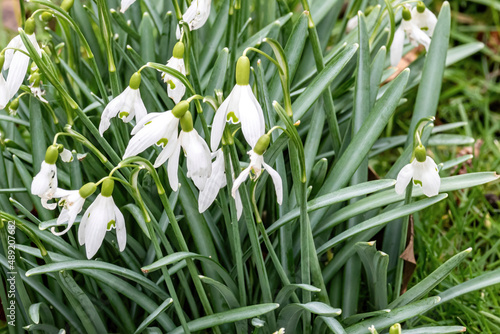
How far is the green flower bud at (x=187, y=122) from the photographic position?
1.13m

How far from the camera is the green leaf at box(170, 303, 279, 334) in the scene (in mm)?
1430

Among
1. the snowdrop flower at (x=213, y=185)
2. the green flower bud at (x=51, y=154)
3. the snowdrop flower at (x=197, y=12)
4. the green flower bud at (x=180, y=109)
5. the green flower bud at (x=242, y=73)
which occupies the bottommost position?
the snowdrop flower at (x=213, y=185)

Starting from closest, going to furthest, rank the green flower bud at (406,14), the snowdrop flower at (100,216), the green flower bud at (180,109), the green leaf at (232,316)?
the green flower bud at (180,109)
the snowdrop flower at (100,216)
the green leaf at (232,316)
the green flower bud at (406,14)

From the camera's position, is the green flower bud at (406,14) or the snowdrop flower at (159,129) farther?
the green flower bud at (406,14)

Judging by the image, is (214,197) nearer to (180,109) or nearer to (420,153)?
(180,109)

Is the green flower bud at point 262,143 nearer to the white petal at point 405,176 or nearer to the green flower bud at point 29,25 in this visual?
the white petal at point 405,176

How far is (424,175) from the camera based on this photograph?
1323 millimetres

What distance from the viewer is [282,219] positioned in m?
1.58

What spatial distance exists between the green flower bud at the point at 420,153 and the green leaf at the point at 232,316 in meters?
0.47

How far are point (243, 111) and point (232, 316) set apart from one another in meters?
0.58

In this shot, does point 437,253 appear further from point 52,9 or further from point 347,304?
point 52,9

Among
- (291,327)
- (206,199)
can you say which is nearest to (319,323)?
(291,327)

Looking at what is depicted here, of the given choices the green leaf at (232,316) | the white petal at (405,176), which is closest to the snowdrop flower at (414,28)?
the white petal at (405,176)

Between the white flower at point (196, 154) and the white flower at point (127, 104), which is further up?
Answer: the white flower at point (127, 104)
